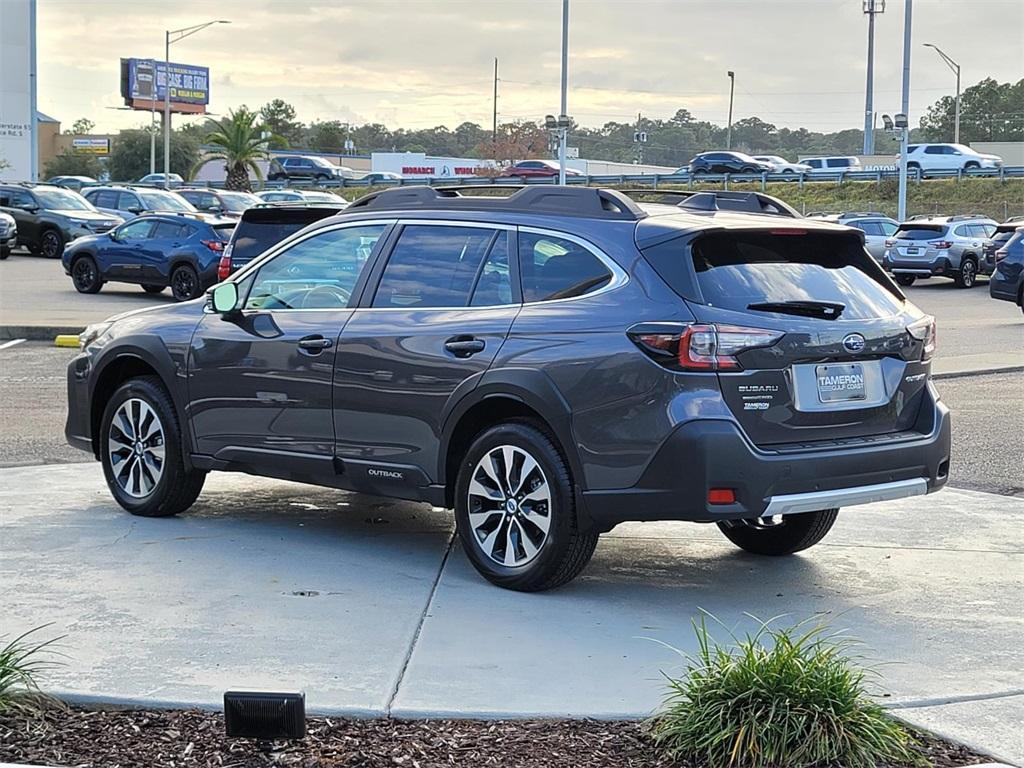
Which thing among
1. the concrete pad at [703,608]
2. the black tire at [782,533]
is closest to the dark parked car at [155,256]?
the concrete pad at [703,608]

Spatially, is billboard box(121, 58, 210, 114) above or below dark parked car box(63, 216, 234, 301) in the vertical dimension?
above

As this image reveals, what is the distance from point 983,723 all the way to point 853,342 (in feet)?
6.37

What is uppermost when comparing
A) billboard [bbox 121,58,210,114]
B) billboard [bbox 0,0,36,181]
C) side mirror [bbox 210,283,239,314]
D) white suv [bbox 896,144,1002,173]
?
billboard [bbox 121,58,210,114]

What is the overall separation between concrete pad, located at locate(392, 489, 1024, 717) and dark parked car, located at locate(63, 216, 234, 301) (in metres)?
17.4

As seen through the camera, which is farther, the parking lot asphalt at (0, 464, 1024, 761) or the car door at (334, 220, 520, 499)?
the car door at (334, 220, 520, 499)

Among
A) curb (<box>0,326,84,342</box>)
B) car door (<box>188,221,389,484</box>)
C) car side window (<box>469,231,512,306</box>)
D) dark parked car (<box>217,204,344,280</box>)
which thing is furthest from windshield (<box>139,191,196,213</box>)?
car side window (<box>469,231,512,306</box>)

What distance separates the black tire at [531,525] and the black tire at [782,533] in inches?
49.9

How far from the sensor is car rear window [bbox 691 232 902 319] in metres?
6.30

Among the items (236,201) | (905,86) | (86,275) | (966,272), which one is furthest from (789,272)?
(905,86)

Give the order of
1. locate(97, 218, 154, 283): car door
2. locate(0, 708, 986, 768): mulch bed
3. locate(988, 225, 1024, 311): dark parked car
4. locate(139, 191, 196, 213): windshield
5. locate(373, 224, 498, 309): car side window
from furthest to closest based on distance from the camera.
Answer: locate(139, 191, 196, 213): windshield, locate(97, 218, 154, 283): car door, locate(988, 225, 1024, 311): dark parked car, locate(373, 224, 498, 309): car side window, locate(0, 708, 986, 768): mulch bed

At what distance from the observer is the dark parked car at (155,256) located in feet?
80.2

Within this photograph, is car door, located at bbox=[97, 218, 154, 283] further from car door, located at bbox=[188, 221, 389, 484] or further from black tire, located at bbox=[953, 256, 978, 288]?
black tire, located at bbox=[953, 256, 978, 288]

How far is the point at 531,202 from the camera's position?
7.02 meters

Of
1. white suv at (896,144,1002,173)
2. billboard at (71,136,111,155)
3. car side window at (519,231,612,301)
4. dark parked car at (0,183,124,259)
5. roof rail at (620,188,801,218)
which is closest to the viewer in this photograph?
car side window at (519,231,612,301)
